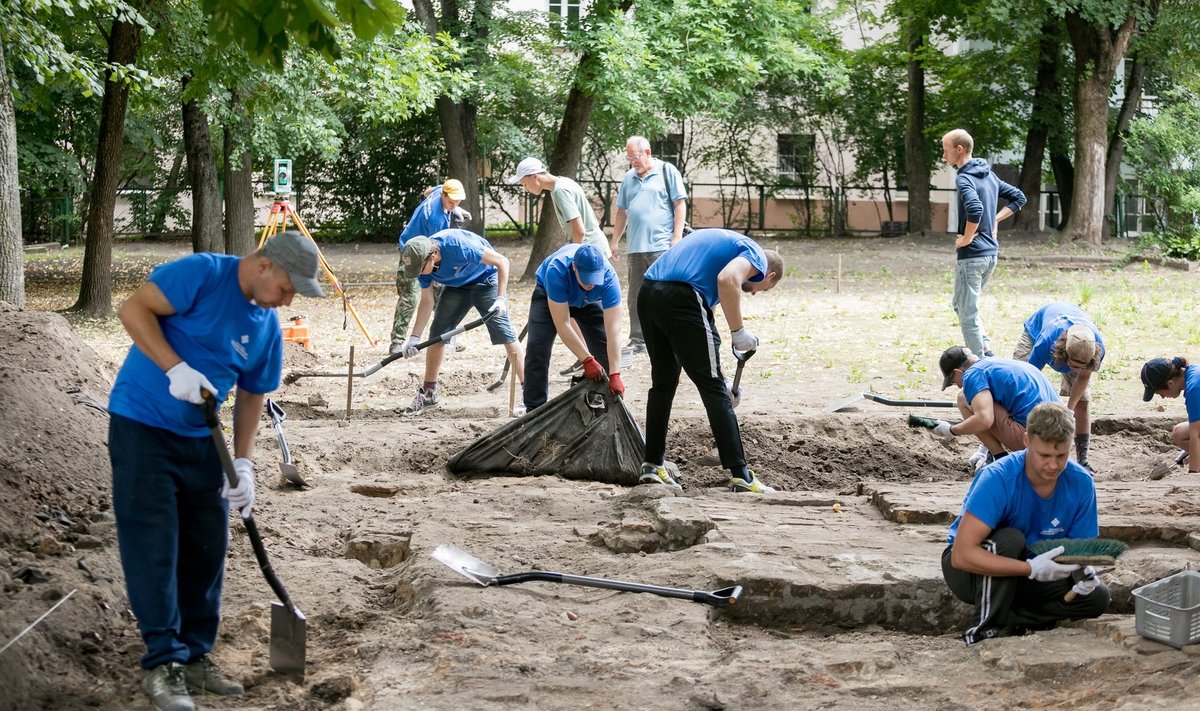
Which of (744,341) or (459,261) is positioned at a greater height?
(459,261)

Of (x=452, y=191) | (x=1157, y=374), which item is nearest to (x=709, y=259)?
(x=1157, y=374)

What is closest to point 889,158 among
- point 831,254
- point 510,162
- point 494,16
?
point 831,254

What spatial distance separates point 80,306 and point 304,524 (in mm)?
10135

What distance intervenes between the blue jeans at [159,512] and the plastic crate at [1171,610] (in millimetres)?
3316

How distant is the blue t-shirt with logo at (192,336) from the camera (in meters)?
3.92

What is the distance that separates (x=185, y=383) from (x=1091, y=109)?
20.6 m

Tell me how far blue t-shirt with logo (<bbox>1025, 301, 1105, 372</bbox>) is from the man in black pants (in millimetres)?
1587

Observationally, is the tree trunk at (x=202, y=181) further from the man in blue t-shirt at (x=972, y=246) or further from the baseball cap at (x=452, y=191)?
the man in blue t-shirt at (x=972, y=246)

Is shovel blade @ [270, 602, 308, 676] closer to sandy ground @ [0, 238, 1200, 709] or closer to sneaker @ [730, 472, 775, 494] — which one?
sandy ground @ [0, 238, 1200, 709]

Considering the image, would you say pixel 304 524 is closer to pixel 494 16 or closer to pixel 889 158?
pixel 494 16

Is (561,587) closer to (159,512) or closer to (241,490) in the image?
(241,490)

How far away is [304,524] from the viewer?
6.32 meters

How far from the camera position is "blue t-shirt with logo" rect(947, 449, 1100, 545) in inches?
179

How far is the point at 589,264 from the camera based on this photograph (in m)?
7.25
